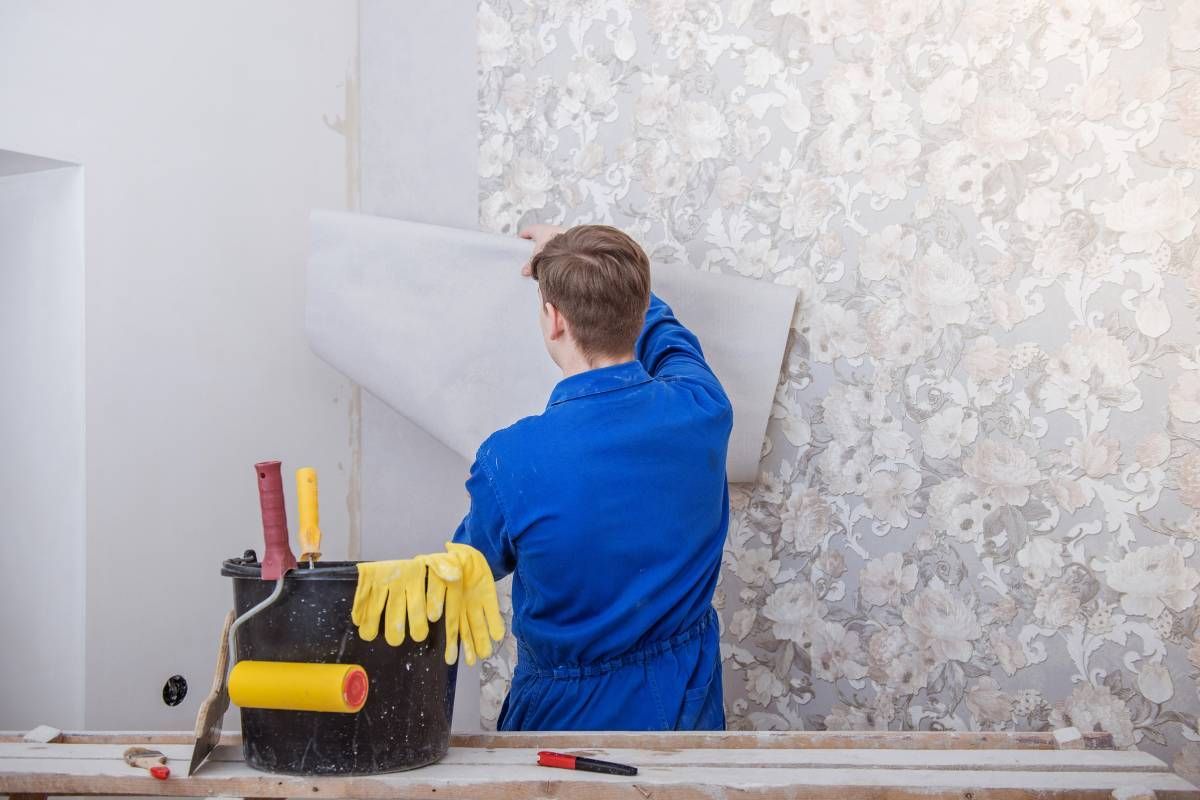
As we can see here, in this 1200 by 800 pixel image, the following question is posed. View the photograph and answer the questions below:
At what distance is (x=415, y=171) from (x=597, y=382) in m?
1.13

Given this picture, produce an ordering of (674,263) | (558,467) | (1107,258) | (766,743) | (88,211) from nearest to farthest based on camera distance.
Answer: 1. (766,743)
2. (558,467)
3. (88,211)
4. (1107,258)
5. (674,263)

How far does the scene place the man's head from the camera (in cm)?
161

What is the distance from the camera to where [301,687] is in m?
1.13

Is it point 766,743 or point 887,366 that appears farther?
point 887,366

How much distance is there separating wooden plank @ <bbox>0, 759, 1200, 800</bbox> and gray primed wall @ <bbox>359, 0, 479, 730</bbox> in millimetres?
1286

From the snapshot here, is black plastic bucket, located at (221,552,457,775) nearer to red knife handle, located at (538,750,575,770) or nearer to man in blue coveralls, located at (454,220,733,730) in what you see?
red knife handle, located at (538,750,575,770)

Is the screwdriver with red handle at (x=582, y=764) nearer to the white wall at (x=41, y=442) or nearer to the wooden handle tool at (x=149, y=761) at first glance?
the wooden handle tool at (x=149, y=761)

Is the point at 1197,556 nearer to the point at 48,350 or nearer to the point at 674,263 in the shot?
the point at 674,263

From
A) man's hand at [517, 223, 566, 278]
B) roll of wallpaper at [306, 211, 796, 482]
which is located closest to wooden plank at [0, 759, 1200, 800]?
roll of wallpaper at [306, 211, 796, 482]

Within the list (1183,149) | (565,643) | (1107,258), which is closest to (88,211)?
(565,643)

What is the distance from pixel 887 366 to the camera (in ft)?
6.91

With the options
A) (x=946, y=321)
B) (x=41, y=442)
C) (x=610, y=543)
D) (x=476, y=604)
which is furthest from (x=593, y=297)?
(x=41, y=442)

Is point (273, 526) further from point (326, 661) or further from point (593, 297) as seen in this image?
point (593, 297)

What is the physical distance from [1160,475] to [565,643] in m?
1.16
